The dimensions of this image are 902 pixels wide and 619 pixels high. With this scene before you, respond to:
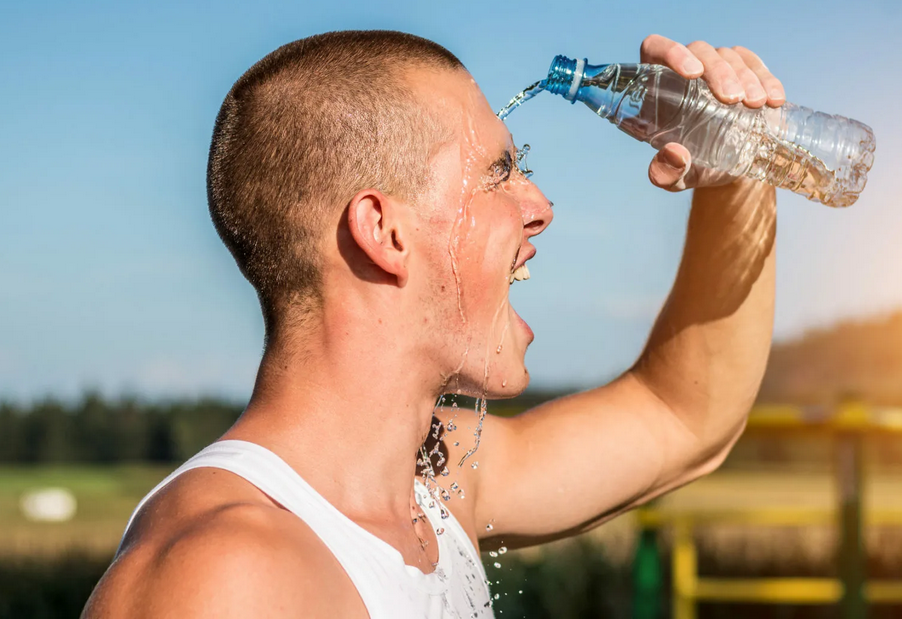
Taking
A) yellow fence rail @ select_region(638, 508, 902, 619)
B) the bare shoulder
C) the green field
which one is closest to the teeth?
the bare shoulder

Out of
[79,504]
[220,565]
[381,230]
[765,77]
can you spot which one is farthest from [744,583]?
[79,504]

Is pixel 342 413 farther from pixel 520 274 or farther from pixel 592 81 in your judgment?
pixel 592 81

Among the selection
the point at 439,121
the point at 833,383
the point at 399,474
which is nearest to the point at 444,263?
the point at 439,121

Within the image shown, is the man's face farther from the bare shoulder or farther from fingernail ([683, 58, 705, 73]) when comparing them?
the bare shoulder

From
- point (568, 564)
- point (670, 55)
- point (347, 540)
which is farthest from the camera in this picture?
point (568, 564)

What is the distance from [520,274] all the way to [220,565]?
100 cm

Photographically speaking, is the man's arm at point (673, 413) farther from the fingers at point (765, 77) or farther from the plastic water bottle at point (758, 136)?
the fingers at point (765, 77)

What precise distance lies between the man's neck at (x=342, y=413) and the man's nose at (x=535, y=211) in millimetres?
416

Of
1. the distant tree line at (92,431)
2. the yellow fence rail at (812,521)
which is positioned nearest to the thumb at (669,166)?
the yellow fence rail at (812,521)

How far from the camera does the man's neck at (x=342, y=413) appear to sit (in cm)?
175

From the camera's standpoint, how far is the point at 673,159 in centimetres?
197

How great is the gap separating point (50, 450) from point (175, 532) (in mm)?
10597

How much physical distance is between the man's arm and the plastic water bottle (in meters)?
0.08

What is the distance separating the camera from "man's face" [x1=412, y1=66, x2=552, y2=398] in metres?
1.88
